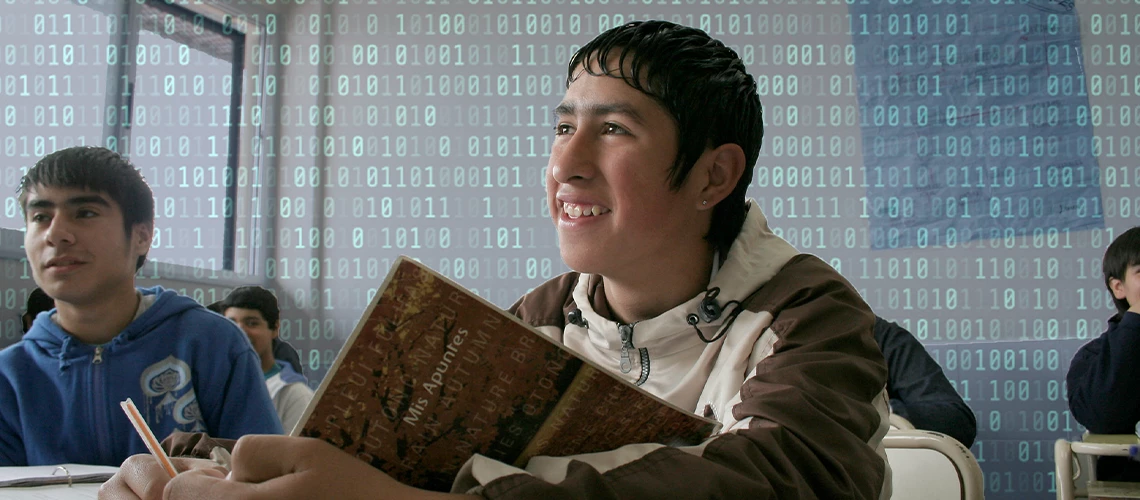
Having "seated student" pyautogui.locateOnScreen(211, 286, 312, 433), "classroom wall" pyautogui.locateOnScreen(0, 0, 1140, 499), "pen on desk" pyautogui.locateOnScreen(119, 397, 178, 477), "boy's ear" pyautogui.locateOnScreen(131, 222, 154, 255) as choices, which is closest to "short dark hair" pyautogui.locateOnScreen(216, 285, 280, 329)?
"seated student" pyautogui.locateOnScreen(211, 286, 312, 433)

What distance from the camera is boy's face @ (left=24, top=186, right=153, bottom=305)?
1458 mm

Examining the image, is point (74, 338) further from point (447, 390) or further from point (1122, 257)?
point (1122, 257)

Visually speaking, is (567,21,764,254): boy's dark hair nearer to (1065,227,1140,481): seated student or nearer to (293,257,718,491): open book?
(293,257,718,491): open book

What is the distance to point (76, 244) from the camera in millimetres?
1479

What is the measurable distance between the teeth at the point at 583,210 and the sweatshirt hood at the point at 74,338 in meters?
0.94

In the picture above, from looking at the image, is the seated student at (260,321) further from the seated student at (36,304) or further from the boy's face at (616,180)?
the boy's face at (616,180)

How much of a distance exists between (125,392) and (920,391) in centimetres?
198

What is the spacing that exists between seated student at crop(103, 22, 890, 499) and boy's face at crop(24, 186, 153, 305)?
2.86ft

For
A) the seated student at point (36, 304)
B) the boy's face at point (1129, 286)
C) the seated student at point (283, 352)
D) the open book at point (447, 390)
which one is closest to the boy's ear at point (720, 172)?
the open book at point (447, 390)

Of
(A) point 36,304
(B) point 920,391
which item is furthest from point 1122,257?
(A) point 36,304

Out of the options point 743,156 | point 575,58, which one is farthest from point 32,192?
point 743,156

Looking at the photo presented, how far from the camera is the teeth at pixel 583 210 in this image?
84cm

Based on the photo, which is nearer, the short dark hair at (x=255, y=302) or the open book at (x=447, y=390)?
the open book at (x=447, y=390)

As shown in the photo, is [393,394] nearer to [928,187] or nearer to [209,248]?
[928,187]
